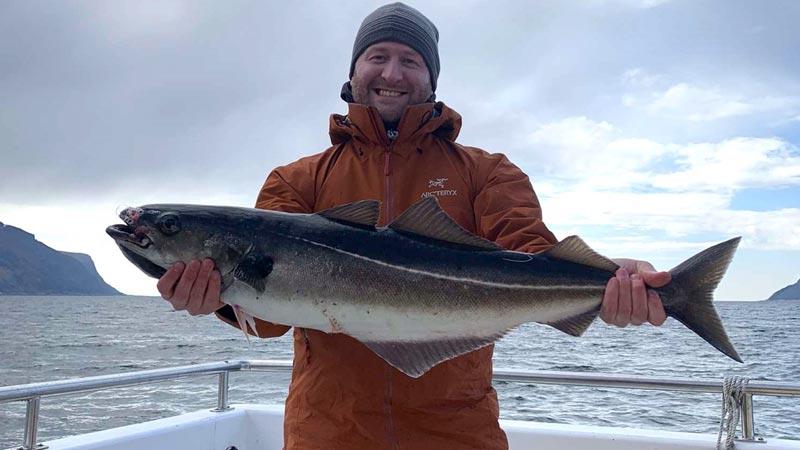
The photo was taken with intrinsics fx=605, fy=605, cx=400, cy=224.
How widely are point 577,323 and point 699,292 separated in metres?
0.63

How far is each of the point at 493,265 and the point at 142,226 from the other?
1.83m

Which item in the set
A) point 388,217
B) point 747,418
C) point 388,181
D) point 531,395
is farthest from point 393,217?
point 531,395

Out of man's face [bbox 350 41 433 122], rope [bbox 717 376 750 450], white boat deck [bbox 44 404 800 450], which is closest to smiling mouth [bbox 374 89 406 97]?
man's face [bbox 350 41 433 122]

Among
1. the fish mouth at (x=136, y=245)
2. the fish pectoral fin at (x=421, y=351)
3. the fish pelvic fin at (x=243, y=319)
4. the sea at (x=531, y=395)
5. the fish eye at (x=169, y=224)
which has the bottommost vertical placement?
the sea at (x=531, y=395)

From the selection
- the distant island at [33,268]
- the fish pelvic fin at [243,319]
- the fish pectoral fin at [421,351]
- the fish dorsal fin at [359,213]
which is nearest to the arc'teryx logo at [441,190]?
the fish dorsal fin at [359,213]

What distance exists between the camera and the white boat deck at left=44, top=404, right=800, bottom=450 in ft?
16.8

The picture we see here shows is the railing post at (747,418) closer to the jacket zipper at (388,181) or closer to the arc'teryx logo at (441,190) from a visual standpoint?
the arc'teryx logo at (441,190)

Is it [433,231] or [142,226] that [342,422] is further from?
[142,226]

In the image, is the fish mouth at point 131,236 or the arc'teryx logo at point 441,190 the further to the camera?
the arc'teryx logo at point 441,190

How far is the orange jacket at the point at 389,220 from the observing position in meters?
3.09

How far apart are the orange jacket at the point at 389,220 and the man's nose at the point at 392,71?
13.1 inches

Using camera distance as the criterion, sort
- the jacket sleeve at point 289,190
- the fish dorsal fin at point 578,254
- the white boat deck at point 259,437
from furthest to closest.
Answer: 1. the white boat deck at point 259,437
2. the jacket sleeve at point 289,190
3. the fish dorsal fin at point 578,254

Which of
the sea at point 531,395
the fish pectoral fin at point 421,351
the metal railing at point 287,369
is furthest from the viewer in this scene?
the sea at point 531,395

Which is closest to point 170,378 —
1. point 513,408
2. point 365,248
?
point 365,248
